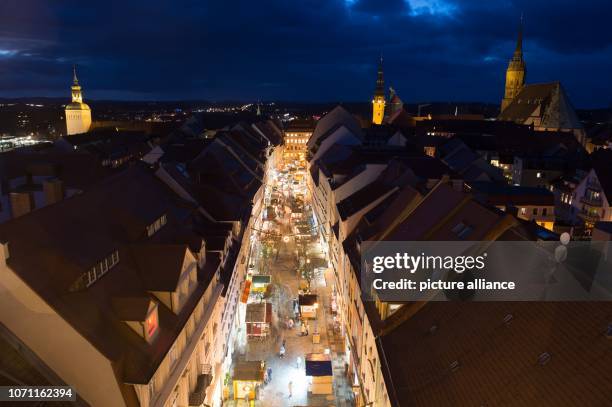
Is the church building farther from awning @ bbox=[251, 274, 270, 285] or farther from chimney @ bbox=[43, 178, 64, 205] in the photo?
chimney @ bbox=[43, 178, 64, 205]

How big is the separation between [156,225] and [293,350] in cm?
1783

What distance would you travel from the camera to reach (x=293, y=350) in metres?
41.7

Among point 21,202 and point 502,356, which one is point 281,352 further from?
point 502,356

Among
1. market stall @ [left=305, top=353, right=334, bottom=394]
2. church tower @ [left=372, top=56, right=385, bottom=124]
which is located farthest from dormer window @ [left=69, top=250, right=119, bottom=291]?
church tower @ [left=372, top=56, right=385, bottom=124]

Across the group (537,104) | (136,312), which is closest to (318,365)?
(136,312)

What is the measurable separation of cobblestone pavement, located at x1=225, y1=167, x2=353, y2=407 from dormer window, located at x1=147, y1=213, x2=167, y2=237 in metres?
14.4

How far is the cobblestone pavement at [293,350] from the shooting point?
1380 inches

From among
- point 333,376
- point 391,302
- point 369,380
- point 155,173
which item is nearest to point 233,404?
point 333,376

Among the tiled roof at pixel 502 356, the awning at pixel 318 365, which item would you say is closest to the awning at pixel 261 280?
the awning at pixel 318 365

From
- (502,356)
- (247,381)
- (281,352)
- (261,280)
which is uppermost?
(502,356)

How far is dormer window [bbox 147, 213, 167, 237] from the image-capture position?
100 ft

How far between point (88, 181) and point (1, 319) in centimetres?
4134

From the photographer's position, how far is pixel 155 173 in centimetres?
4212

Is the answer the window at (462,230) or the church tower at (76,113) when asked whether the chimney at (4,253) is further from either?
the church tower at (76,113)
